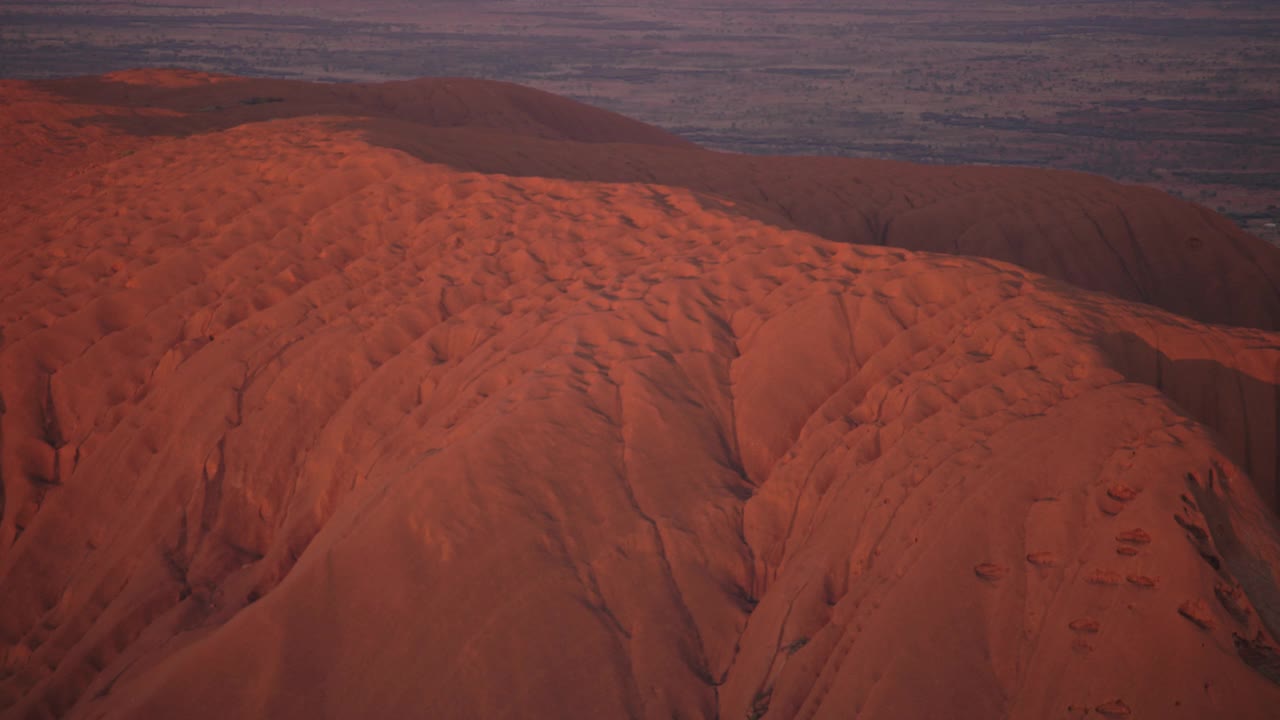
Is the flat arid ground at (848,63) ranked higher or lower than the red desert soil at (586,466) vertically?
lower

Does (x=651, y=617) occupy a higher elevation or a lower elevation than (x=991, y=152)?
higher

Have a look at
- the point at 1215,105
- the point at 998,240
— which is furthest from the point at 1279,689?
the point at 1215,105

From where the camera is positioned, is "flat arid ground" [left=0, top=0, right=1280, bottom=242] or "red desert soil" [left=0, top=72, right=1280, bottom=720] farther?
"flat arid ground" [left=0, top=0, right=1280, bottom=242]

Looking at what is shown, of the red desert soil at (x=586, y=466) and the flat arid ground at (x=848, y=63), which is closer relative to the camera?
the red desert soil at (x=586, y=466)

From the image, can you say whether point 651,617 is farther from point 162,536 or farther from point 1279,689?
point 162,536

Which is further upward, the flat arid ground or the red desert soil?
the red desert soil
